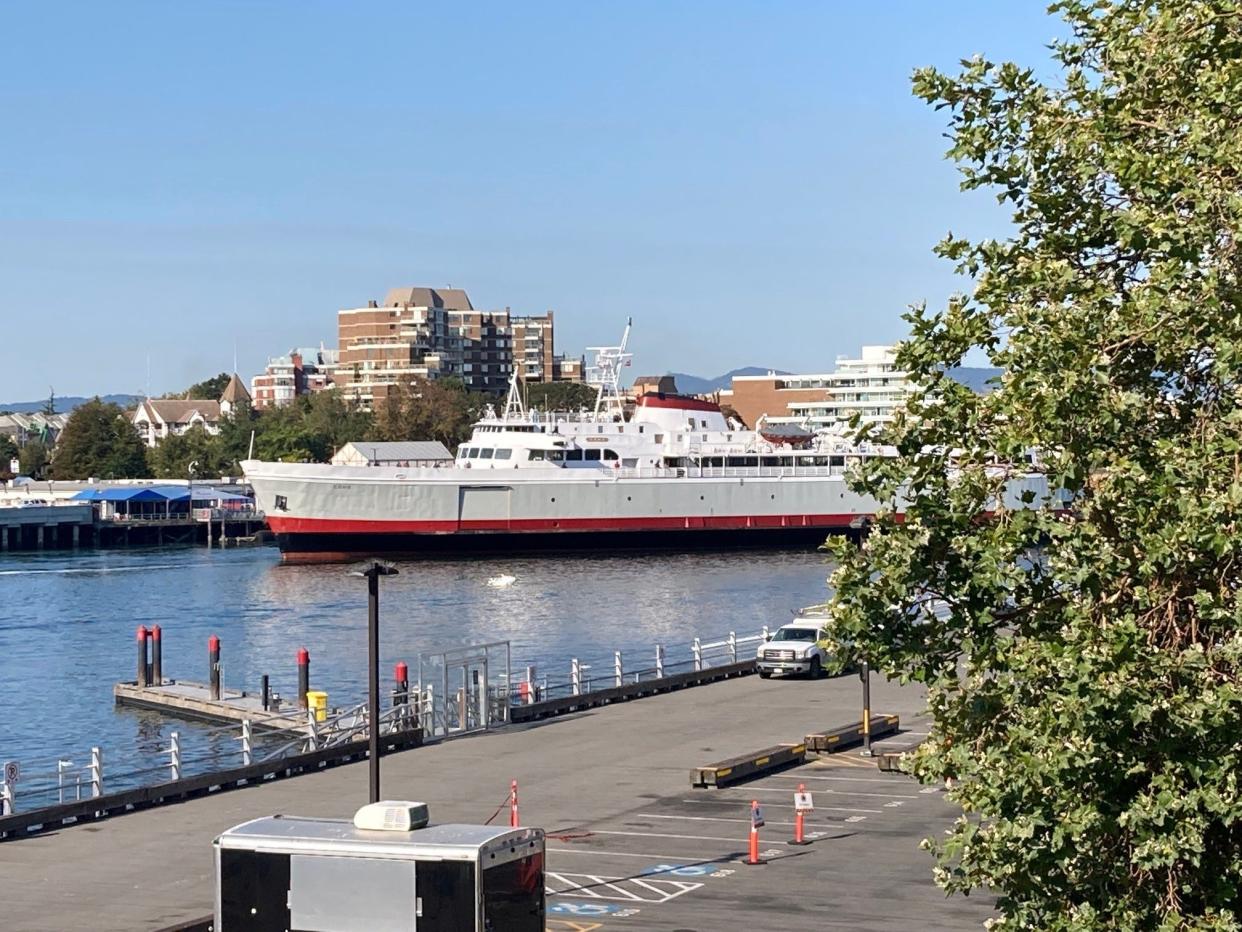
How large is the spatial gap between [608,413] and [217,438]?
79756mm

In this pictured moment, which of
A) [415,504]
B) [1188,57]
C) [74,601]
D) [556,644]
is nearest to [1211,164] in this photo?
[1188,57]

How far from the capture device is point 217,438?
183125mm

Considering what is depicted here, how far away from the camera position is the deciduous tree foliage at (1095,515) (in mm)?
10984

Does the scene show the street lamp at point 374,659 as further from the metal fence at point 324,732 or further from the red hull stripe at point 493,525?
the red hull stripe at point 493,525

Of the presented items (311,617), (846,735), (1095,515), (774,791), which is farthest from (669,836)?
(311,617)

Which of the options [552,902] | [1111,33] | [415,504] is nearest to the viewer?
[1111,33]

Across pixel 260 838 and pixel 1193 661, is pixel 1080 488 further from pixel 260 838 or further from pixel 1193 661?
pixel 260 838

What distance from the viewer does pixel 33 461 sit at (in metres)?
190

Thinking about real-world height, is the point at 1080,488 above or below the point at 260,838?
above

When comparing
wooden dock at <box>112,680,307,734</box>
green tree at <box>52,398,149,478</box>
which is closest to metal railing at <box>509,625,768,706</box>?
wooden dock at <box>112,680,307,734</box>

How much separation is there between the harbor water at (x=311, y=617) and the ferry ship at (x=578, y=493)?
7.81ft

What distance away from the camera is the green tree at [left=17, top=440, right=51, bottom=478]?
188 m

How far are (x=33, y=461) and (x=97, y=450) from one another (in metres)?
20.9

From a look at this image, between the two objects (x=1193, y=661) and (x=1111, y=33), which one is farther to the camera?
(x=1111, y=33)
